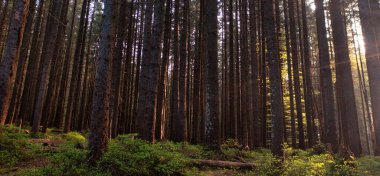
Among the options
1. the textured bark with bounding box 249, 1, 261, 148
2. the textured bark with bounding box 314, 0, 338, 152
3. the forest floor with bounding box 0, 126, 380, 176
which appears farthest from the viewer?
the textured bark with bounding box 249, 1, 261, 148

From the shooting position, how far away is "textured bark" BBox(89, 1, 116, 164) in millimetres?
7230

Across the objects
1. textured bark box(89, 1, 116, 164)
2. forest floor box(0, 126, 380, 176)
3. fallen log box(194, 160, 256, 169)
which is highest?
textured bark box(89, 1, 116, 164)

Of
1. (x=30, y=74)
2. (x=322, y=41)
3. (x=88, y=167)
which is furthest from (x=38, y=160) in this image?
(x=30, y=74)

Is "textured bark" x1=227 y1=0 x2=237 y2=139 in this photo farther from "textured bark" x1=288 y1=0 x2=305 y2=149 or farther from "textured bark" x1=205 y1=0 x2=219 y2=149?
"textured bark" x1=205 y1=0 x2=219 y2=149

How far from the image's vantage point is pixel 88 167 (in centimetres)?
680

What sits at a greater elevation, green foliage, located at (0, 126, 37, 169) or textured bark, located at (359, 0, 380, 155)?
textured bark, located at (359, 0, 380, 155)

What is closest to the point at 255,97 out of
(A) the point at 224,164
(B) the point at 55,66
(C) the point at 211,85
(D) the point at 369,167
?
(C) the point at 211,85

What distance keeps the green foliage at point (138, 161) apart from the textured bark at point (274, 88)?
297 cm

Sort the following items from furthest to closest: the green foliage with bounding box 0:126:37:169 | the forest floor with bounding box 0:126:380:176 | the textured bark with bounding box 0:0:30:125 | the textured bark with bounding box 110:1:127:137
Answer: the textured bark with bounding box 110:1:127:137 < the textured bark with bounding box 0:0:30:125 < the green foliage with bounding box 0:126:37:169 < the forest floor with bounding box 0:126:380:176

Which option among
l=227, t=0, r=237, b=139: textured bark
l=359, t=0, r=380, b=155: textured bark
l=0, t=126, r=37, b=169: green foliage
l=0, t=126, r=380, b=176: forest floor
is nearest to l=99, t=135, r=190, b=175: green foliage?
l=0, t=126, r=380, b=176: forest floor

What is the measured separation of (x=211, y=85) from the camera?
1161 centimetres

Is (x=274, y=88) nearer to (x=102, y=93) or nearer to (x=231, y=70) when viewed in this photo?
(x=102, y=93)

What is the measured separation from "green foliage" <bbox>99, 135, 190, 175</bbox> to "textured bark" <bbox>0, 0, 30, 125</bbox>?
13.4 ft

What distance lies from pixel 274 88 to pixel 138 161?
192 inches
